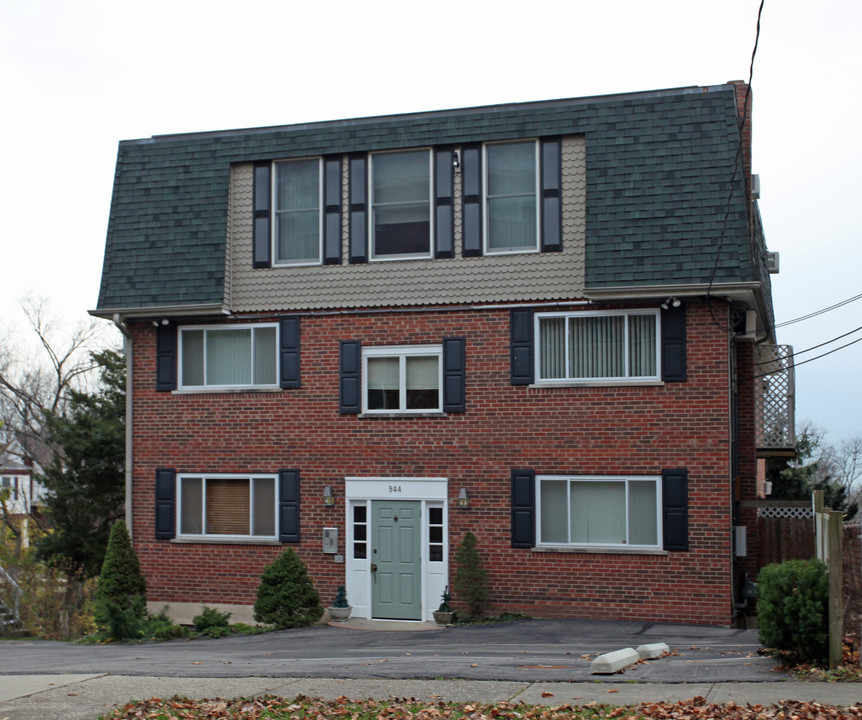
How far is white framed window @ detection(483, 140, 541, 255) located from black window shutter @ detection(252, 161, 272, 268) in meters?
4.07

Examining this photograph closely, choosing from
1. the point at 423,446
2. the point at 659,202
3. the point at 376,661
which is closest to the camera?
the point at 376,661

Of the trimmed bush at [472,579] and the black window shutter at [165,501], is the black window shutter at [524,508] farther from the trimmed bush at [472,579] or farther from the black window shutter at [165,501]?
the black window shutter at [165,501]

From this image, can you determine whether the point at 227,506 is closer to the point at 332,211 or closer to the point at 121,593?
the point at 121,593

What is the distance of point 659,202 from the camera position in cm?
1630

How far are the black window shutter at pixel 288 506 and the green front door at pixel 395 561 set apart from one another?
1.43 meters

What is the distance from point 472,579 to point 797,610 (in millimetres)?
7026

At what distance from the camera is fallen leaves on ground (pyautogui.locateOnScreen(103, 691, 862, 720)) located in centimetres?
860

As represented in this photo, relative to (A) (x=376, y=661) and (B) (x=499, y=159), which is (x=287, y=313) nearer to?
(B) (x=499, y=159)

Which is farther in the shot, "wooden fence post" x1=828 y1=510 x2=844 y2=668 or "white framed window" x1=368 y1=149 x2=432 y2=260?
"white framed window" x1=368 y1=149 x2=432 y2=260

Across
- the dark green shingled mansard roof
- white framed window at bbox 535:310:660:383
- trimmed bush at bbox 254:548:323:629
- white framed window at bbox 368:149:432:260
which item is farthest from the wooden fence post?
trimmed bush at bbox 254:548:323:629

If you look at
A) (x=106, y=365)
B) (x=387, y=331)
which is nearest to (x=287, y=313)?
(x=387, y=331)

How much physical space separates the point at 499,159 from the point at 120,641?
10.6 metres

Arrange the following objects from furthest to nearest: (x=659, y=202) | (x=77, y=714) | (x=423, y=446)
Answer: (x=423, y=446)
(x=659, y=202)
(x=77, y=714)

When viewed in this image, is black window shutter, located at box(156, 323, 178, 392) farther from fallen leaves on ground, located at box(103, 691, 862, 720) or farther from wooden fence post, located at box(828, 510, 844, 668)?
wooden fence post, located at box(828, 510, 844, 668)
